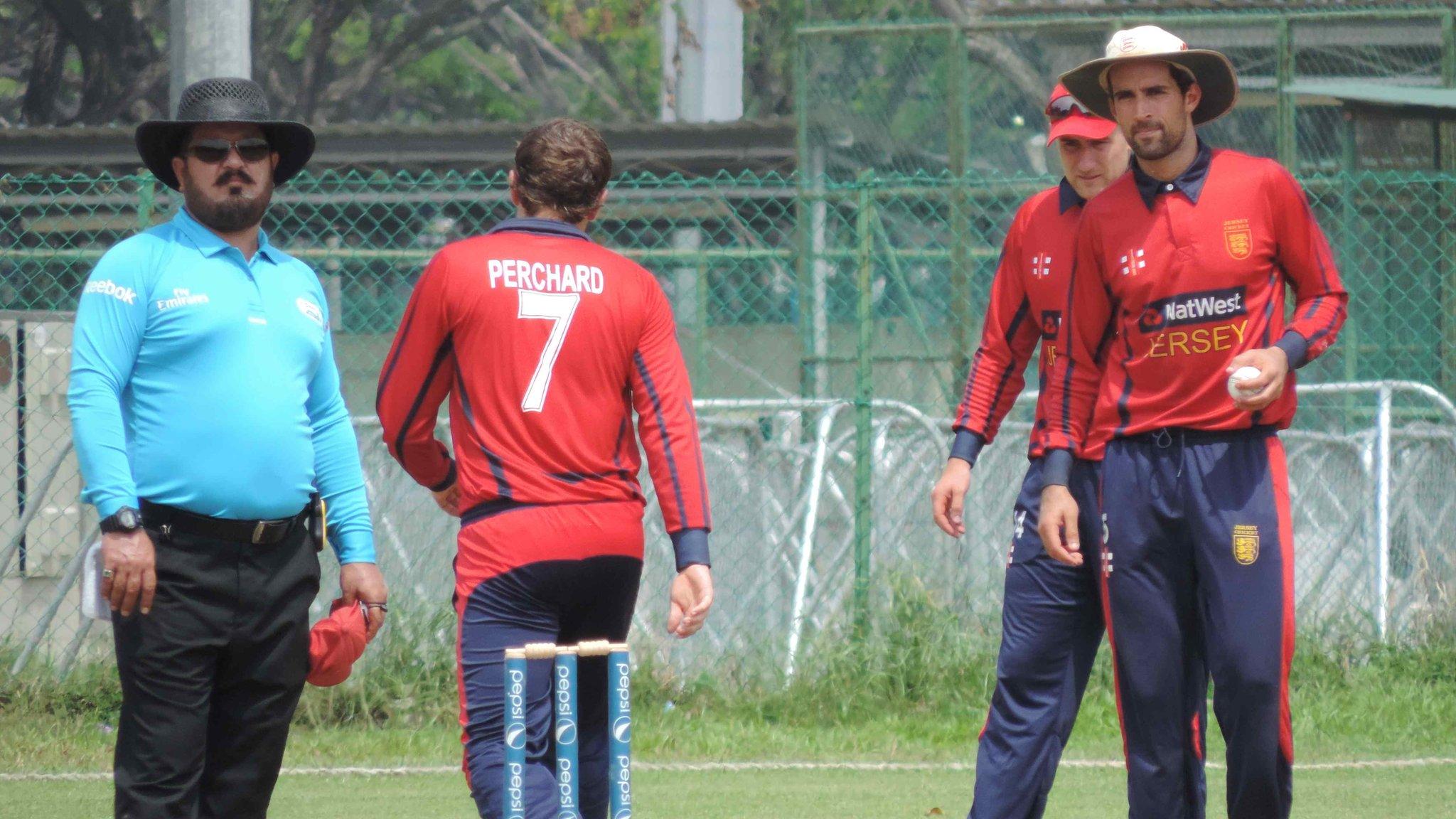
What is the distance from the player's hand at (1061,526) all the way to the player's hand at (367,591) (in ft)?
5.53

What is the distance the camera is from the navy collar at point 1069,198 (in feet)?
→ 16.7

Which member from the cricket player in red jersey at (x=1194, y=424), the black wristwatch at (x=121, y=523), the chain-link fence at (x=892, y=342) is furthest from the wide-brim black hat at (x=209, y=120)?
the chain-link fence at (x=892, y=342)

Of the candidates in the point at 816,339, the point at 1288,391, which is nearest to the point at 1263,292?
the point at 1288,391

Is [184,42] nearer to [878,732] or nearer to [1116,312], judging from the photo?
[878,732]

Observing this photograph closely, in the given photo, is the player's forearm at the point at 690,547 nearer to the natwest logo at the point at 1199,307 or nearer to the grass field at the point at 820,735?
the natwest logo at the point at 1199,307

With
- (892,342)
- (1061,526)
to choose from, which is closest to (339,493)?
(1061,526)

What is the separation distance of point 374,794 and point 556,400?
303 centimetres

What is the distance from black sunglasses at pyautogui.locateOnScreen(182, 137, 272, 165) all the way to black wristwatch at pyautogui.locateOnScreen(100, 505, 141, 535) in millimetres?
901

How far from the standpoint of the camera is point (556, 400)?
403 cm

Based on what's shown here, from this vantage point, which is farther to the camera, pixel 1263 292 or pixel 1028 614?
pixel 1028 614

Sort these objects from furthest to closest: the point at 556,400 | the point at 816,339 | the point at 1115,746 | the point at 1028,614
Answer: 1. the point at 816,339
2. the point at 1115,746
3. the point at 1028,614
4. the point at 556,400

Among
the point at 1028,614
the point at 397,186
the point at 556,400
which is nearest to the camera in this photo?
the point at 556,400

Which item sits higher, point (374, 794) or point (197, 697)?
point (197, 697)

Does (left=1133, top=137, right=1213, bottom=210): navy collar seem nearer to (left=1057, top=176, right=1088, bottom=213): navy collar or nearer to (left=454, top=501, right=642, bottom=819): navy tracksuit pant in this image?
(left=1057, top=176, right=1088, bottom=213): navy collar
